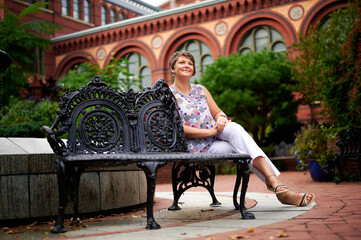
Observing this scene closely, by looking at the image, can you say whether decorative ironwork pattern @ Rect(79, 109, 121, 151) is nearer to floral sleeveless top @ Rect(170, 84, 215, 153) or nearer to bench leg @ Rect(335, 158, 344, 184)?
floral sleeveless top @ Rect(170, 84, 215, 153)

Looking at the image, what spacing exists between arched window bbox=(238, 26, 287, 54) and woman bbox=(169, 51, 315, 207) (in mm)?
17757

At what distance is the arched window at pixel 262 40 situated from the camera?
20891 millimetres

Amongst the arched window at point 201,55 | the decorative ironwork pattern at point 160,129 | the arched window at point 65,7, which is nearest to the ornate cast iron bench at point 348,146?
the decorative ironwork pattern at point 160,129

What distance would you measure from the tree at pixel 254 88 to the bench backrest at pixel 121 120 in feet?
40.1

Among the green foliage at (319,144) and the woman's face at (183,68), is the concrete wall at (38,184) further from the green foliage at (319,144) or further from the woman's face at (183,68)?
the green foliage at (319,144)

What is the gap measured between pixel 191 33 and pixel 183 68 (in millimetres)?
19937

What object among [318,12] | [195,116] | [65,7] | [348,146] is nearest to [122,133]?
[195,116]

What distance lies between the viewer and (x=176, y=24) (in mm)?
23641

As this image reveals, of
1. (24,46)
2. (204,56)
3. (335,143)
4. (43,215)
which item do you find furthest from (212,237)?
(204,56)

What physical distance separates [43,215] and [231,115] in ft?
43.5

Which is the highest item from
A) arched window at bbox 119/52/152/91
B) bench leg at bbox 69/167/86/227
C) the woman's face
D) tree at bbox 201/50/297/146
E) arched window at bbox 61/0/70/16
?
arched window at bbox 61/0/70/16

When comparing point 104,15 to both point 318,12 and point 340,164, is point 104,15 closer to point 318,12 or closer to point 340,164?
point 318,12

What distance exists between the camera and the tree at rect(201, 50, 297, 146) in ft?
51.6

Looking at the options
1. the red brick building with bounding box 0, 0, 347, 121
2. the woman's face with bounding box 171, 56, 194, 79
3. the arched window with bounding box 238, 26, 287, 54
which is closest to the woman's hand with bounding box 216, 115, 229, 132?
the woman's face with bounding box 171, 56, 194, 79
